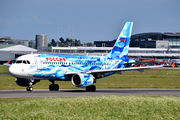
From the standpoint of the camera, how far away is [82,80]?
125 ft

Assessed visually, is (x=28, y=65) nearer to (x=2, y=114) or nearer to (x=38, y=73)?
(x=38, y=73)

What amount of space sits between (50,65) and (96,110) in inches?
814

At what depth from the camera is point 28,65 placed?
3669 cm

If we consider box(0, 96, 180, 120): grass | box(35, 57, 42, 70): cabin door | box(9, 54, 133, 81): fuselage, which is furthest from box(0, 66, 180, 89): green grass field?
box(0, 96, 180, 120): grass

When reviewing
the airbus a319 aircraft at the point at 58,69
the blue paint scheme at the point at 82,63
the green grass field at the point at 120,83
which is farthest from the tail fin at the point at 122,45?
the green grass field at the point at 120,83

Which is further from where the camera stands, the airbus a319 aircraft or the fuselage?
the airbus a319 aircraft

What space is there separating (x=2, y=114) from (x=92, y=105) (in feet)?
18.6

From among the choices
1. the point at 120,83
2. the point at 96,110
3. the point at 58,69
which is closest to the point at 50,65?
the point at 58,69

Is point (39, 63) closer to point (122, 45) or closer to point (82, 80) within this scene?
point (82, 80)

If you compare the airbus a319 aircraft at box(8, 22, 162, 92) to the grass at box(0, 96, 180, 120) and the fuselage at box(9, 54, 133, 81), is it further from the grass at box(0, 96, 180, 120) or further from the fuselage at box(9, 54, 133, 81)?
the grass at box(0, 96, 180, 120)

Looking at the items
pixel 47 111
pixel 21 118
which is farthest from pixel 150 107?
pixel 21 118

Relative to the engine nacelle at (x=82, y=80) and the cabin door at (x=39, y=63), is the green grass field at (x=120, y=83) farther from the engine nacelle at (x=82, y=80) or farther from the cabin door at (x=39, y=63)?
the cabin door at (x=39, y=63)

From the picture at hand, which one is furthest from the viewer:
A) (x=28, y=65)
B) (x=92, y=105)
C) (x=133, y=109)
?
(x=28, y=65)

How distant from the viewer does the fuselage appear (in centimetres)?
3622
